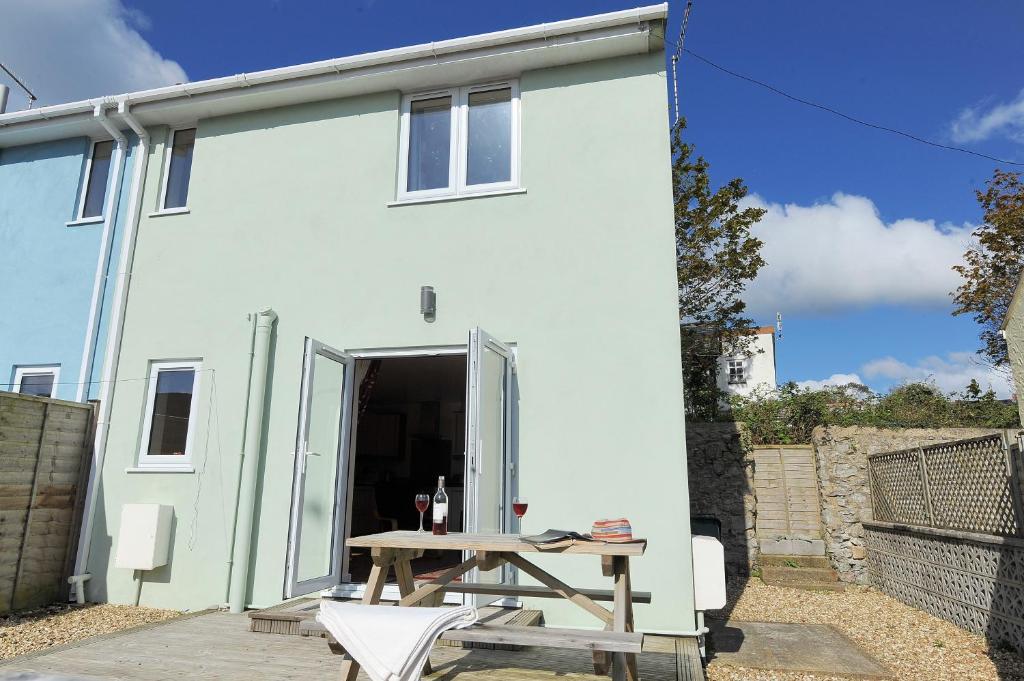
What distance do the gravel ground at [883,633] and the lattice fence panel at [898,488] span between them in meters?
1.02

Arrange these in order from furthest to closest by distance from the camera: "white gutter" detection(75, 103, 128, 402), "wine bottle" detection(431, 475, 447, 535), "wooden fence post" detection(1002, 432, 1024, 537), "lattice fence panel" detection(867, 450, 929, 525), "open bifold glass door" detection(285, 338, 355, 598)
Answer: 1. "lattice fence panel" detection(867, 450, 929, 525)
2. "white gutter" detection(75, 103, 128, 402)
3. "wooden fence post" detection(1002, 432, 1024, 537)
4. "open bifold glass door" detection(285, 338, 355, 598)
5. "wine bottle" detection(431, 475, 447, 535)

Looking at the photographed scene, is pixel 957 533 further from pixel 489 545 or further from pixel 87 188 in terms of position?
pixel 87 188

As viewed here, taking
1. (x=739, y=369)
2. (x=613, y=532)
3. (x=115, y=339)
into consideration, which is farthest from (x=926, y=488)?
(x=739, y=369)

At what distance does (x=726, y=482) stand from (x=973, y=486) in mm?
3212

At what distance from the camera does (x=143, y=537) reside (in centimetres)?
579

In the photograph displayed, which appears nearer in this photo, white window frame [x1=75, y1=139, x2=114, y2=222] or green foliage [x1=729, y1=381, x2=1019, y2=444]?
white window frame [x1=75, y1=139, x2=114, y2=222]

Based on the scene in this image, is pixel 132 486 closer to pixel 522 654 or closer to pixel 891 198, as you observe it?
pixel 522 654

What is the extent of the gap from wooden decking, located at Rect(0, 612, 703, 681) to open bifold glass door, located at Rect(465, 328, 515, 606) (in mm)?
872

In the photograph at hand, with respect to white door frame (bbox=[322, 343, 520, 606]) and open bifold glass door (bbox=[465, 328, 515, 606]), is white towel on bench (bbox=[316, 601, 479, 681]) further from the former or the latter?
white door frame (bbox=[322, 343, 520, 606])

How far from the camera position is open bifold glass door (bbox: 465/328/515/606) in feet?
14.9

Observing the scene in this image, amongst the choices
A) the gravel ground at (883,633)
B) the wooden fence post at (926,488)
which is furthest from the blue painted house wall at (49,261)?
the wooden fence post at (926,488)

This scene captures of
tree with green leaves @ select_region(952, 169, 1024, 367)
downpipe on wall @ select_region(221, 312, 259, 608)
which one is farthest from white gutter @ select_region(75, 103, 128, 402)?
tree with green leaves @ select_region(952, 169, 1024, 367)

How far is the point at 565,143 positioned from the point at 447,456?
23.1 feet

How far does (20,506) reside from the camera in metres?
5.71
